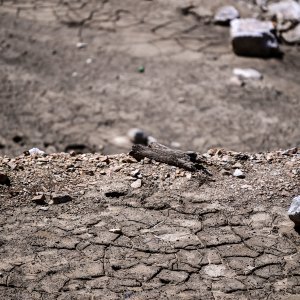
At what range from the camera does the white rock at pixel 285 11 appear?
729 centimetres

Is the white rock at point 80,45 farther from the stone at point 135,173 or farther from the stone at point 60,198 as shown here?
the stone at point 60,198

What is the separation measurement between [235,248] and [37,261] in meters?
0.92

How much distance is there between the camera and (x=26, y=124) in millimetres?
5832

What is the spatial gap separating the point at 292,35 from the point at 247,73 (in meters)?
0.99

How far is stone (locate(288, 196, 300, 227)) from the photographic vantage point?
3.06 meters

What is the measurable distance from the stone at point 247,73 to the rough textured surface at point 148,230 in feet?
9.42

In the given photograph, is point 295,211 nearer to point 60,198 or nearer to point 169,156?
point 169,156

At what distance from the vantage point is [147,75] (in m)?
6.56

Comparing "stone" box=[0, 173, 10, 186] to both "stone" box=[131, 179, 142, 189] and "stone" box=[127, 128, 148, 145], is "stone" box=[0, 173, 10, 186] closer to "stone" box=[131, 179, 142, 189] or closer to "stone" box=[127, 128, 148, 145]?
"stone" box=[131, 179, 142, 189]

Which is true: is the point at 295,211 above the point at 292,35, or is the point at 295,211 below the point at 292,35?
above

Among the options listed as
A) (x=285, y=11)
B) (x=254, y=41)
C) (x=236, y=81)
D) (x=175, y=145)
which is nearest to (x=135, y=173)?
(x=175, y=145)

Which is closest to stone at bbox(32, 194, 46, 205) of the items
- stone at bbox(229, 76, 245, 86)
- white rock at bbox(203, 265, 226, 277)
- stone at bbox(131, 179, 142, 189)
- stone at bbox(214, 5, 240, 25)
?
stone at bbox(131, 179, 142, 189)

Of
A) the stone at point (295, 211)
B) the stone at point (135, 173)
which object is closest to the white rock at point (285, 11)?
the stone at point (135, 173)

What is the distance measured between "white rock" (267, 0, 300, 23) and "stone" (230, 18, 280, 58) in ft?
1.52
